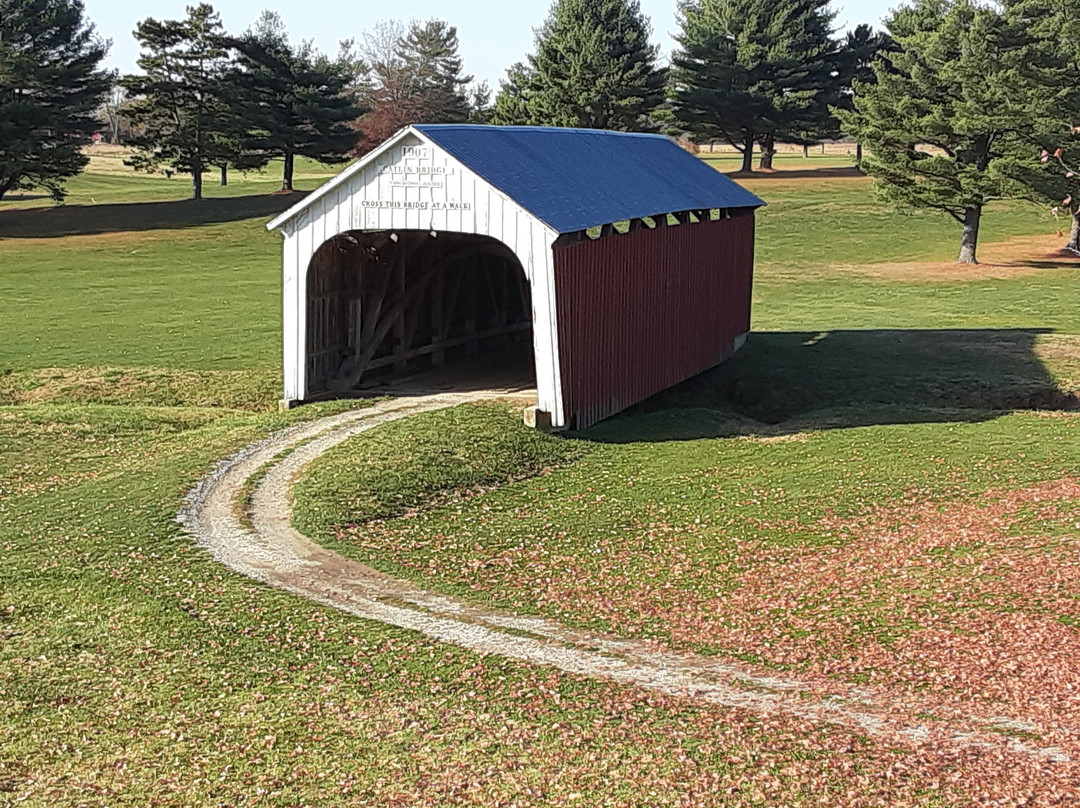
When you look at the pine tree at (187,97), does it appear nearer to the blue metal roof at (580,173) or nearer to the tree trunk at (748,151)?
the tree trunk at (748,151)

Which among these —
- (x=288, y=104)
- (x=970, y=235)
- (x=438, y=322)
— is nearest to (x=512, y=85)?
(x=288, y=104)

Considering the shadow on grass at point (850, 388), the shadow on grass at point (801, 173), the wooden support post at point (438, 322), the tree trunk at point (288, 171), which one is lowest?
the shadow on grass at point (850, 388)

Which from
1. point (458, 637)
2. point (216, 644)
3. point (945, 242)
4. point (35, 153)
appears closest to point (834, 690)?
point (458, 637)

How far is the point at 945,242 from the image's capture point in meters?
52.7

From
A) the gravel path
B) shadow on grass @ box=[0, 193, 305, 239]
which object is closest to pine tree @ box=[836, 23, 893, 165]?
shadow on grass @ box=[0, 193, 305, 239]

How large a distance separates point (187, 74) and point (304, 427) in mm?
49043

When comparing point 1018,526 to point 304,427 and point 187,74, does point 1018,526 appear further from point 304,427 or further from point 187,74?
point 187,74

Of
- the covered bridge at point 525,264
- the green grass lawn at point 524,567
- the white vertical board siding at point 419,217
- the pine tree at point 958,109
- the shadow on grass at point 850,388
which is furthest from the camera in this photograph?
the pine tree at point 958,109

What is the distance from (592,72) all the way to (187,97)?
69.0ft

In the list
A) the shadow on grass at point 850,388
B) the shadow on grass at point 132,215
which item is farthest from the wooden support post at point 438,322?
the shadow on grass at point 132,215

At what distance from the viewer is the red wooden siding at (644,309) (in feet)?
67.6

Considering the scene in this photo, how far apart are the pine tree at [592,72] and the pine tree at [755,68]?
2.00m

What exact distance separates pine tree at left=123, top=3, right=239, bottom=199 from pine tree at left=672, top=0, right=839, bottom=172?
951 inches

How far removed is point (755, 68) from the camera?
224ft
